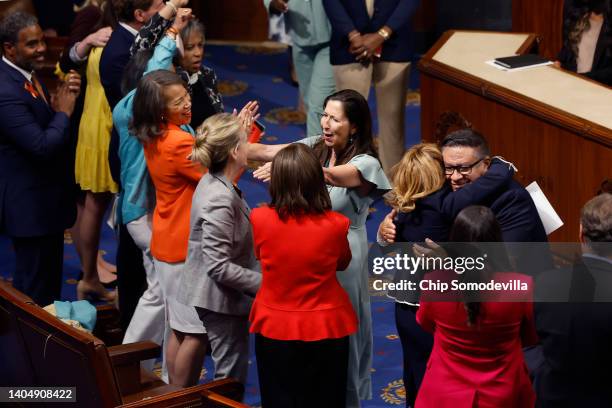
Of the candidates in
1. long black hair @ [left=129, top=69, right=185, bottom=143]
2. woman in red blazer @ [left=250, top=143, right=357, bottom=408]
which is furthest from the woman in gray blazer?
long black hair @ [left=129, top=69, right=185, bottom=143]

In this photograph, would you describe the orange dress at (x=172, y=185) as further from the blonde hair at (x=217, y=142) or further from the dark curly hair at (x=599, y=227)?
the dark curly hair at (x=599, y=227)

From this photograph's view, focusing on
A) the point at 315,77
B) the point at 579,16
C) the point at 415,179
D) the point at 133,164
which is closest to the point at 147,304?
the point at 133,164

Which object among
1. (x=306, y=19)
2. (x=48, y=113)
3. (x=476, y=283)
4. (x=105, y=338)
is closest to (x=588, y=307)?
(x=476, y=283)

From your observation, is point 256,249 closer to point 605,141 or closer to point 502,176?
point 502,176

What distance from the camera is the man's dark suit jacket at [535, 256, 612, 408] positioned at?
9.57ft

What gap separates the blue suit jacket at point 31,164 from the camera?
14.7 feet

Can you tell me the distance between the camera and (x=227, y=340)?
389 centimetres

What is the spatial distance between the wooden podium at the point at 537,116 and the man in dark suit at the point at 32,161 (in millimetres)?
1890

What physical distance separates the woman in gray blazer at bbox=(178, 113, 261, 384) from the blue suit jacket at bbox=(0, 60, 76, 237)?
99 cm

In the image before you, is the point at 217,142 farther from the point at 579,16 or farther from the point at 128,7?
the point at 579,16

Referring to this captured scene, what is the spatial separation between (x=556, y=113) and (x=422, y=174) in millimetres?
1377

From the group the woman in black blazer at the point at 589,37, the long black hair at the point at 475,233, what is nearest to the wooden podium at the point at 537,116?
the woman in black blazer at the point at 589,37

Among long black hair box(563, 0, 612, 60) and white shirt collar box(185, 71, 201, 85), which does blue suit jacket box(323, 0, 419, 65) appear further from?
white shirt collar box(185, 71, 201, 85)

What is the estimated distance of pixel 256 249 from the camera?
11.4ft
